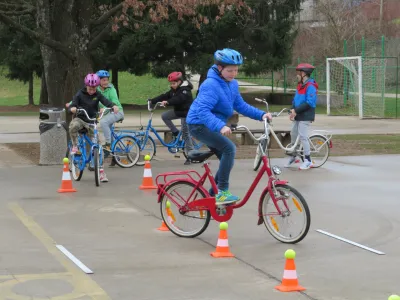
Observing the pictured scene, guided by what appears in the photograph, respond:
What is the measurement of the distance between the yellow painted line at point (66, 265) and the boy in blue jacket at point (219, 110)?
1714 mm

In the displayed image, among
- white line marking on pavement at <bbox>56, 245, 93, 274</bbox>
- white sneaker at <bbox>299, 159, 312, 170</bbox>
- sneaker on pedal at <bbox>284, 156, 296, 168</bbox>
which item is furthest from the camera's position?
sneaker on pedal at <bbox>284, 156, 296, 168</bbox>

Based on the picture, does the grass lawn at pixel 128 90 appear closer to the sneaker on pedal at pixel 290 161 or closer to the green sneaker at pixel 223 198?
the sneaker on pedal at pixel 290 161

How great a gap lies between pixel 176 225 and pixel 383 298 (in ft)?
9.66

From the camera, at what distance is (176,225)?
8.14 m

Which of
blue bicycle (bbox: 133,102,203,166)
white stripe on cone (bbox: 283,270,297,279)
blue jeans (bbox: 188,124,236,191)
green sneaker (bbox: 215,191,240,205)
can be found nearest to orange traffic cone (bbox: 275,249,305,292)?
white stripe on cone (bbox: 283,270,297,279)

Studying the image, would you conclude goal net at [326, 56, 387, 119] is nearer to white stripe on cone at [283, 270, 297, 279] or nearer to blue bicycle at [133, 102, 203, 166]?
blue bicycle at [133, 102, 203, 166]

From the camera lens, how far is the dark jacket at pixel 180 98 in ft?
48.8

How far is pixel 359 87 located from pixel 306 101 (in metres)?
17.3

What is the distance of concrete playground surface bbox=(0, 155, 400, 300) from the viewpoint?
599 centimetres

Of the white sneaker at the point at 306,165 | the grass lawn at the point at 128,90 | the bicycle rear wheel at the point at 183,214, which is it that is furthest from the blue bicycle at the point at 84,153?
the grass lawn at the point at 128,90

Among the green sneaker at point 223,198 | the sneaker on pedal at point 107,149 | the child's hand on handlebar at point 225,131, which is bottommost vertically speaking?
the sneaker on pedal at point 107,149

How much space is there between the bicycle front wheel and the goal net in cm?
2183

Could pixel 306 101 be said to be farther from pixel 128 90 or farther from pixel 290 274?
pixel 128 90

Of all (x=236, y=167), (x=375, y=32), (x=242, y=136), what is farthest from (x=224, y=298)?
(x=375, y=32)
